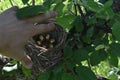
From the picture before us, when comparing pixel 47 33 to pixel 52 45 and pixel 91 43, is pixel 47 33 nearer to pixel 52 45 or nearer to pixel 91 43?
pixel 52 45

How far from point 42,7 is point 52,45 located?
212mm

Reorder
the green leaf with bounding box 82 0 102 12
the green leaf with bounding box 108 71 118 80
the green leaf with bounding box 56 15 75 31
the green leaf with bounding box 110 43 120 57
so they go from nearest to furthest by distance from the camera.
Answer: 1. the green leaf with bounding box 82 0 102 12
2. the green leaf with bounding box 56 15 75 31
3. the green leaf with bounding box 110 43 120 57
4. the green leaf with bounding box 108 71 118 80

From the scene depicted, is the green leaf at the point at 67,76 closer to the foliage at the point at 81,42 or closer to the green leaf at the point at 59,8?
the foliage at the point at 81,42

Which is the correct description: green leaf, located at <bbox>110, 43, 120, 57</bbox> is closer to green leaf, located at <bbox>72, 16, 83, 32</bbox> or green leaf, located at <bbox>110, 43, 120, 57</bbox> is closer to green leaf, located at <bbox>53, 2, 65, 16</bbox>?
green leaf, located at <bbox>72, 16, 83, 32</bbox>

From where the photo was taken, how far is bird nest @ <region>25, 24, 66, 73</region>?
5.07 ft

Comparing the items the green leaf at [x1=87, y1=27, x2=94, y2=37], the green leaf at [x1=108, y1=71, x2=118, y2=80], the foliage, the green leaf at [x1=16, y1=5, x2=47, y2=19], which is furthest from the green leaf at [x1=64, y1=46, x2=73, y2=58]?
the green leaf at [x1=108, y1=71, x2=118, y2=80]

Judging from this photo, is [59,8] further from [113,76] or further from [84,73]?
[113,76]

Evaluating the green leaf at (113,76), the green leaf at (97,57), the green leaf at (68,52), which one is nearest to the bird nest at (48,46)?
the green leaf at (68,52)

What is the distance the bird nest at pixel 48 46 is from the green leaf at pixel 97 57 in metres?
0.15

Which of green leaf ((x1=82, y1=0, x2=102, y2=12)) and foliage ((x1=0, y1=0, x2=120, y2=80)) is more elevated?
green leaf ((x1=82, y1=0, x2=102, y2=12))

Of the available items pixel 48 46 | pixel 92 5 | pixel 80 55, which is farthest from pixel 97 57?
pixel 92 5

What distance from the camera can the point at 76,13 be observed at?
1604 millimetres

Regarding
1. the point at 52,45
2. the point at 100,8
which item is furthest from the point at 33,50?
the point at 100,8

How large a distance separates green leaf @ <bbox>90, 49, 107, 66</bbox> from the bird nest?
0.15m
